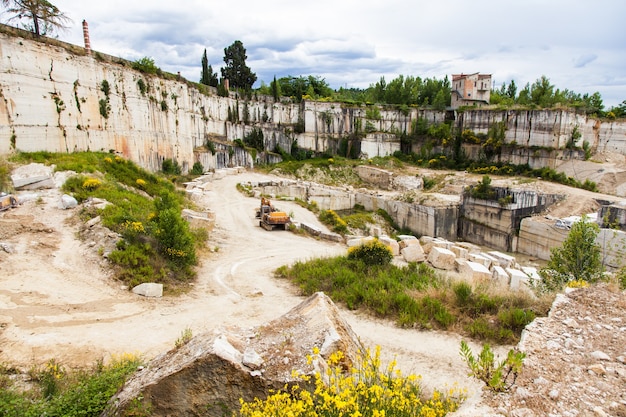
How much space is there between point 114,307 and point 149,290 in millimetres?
1011

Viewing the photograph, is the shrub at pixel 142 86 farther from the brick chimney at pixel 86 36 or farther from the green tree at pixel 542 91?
the green tree at pixel 542 91

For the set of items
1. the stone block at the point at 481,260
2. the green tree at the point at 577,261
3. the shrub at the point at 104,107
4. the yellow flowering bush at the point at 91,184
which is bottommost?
the stone block at the point at 481,260

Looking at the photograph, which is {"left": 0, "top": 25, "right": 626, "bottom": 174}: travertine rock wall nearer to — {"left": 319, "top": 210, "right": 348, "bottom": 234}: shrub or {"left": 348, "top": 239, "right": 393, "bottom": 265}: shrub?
{"left": 319, "top": 210, "right": 348, "bottom": 234}: shrub

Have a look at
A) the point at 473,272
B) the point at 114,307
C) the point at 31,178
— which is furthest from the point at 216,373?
the point at 31,178

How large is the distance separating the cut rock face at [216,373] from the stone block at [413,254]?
10103mm

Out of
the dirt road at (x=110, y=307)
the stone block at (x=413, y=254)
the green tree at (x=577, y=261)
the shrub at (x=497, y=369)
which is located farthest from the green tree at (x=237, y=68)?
the shrub at (x=497, y=369)

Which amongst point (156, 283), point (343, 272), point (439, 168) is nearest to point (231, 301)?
point (156, 283)

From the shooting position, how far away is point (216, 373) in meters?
4.45

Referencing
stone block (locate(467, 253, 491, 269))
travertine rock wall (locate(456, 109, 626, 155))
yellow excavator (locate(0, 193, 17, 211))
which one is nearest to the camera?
yellow excavator (locate(0, 193, 17, 211))

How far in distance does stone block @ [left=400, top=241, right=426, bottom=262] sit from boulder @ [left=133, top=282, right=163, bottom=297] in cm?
905

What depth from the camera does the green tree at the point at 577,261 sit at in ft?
33.4

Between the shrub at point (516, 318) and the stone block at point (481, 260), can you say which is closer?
the shrub at point (516, 318)

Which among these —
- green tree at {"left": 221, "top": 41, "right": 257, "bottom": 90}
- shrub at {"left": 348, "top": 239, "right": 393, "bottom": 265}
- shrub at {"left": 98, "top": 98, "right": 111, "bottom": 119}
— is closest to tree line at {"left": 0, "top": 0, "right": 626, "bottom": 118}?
green tree at {"left": 221, "top": 41, "right": 257, "bottom": 90}

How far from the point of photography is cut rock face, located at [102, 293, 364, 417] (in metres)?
4.38
